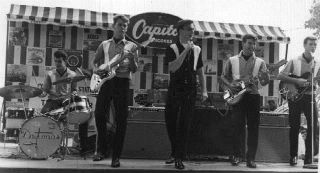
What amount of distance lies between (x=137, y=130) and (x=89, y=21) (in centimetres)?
269

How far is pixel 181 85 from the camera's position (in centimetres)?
530

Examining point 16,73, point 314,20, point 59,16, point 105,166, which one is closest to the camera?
point 105,166

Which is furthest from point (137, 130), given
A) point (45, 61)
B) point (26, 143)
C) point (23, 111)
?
point (45, 61)

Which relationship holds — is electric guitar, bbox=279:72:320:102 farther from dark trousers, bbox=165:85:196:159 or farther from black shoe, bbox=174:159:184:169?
black shoe, bbox=174:159:184:169

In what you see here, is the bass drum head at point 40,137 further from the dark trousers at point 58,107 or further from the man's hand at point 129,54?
the man's hand at point 129,54

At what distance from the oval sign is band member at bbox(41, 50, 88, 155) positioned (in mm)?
1563

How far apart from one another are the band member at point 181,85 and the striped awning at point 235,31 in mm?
2896

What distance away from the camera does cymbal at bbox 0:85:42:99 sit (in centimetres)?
573

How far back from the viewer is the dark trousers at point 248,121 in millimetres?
5664

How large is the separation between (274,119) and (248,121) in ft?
2.98

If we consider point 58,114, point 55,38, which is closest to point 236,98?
point 58,114

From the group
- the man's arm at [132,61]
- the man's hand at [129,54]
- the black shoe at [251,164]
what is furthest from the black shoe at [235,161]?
the man's hand at [129,54]

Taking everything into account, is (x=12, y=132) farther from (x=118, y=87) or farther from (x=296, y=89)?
(x=296, y=89)

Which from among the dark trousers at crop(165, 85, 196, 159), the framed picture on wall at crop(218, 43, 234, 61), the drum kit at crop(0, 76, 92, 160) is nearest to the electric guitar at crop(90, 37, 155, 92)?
the drum kit at crop(0, 76, 92, 160)
